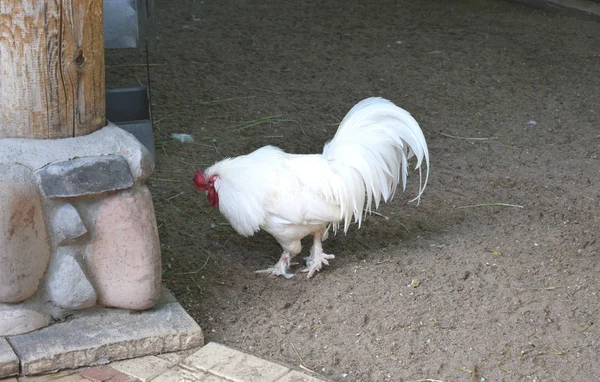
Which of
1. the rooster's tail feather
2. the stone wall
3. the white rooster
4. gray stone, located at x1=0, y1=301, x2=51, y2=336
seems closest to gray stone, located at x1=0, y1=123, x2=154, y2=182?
the stone wall

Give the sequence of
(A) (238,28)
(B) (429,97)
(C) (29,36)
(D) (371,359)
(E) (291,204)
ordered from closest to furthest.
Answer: (C) (29,36) < (D) (371,359) < (E) (291,204) < (B) (429,97) < (A) (238,28)

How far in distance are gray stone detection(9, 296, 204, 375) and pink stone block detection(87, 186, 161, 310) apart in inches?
3.0

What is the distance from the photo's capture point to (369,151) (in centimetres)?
431

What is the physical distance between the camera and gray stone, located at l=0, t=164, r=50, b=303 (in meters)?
3.34

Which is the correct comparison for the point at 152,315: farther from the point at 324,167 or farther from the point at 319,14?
the point at 319,14

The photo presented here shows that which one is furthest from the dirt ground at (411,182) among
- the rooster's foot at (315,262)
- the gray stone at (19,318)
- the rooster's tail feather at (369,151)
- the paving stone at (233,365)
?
the gray stone at (19,318)

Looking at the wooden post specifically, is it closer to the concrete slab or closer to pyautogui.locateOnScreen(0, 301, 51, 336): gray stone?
pyautogui.locateOnScreen(0, 301, 51, 336): gray stone

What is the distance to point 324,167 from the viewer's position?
14.0 feet

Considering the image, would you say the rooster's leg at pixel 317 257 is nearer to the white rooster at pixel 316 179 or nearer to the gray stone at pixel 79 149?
the white rooster at pixel 316 179

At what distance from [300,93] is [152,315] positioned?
389 cm

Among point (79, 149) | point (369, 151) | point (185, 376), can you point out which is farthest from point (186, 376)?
point (369, 151)

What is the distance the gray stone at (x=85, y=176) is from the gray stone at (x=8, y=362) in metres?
0.67

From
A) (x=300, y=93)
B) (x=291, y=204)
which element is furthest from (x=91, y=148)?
(x=300, y=93)

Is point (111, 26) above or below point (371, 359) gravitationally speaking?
above
